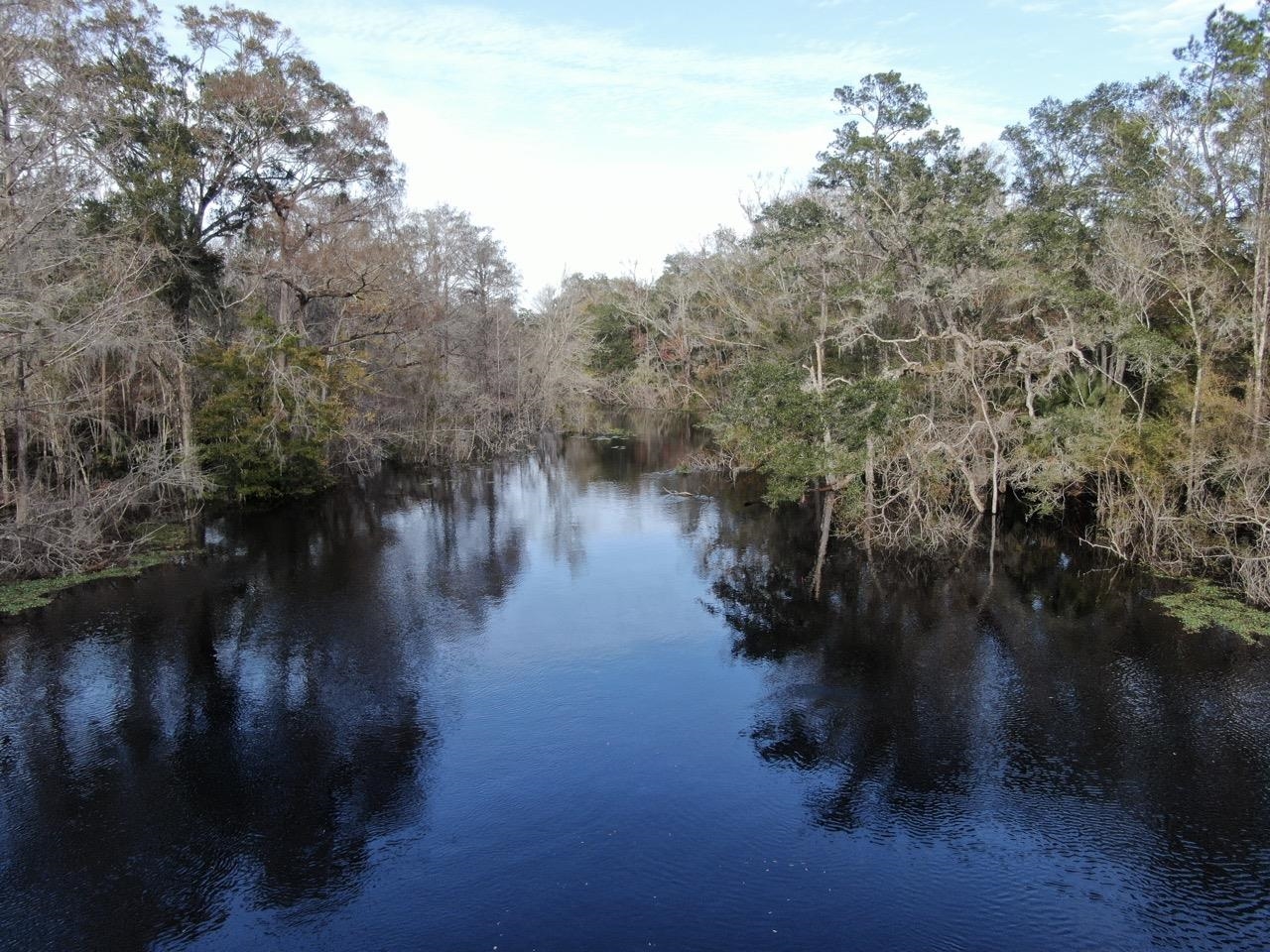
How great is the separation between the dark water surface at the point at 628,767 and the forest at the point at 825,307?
132 inches

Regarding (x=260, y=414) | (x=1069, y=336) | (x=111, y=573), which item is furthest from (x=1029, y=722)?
(x=260, y=414)

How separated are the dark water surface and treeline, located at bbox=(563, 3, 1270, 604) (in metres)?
3.06

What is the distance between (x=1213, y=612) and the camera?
779 inches

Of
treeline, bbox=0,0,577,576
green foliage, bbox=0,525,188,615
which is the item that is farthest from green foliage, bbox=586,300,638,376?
green foliage, bbox=0,525,188,615

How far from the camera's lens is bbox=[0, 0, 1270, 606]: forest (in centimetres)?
2162

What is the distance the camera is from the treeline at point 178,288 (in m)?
20.4

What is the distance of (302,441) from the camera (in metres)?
32.5

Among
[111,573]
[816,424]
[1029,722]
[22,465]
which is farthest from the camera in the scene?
[111,573]

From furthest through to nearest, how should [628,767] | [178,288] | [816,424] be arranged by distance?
[178,288] < [816,424] < [628,767]

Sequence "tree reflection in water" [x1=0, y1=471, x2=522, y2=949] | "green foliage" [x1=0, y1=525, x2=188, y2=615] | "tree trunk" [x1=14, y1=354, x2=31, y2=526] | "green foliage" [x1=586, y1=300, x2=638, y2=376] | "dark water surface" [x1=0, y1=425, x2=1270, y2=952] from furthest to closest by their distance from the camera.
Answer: "green foliage" [x1=586, y1=300, x2=638, y2=376], "tree trunk" [x1=14, y1=354, x2=31, y2=526], "green foliage" [x1=0, y1=525, x2=188, y2=615], "tree reflection in water" [x1=0, y1=471, x2=522, y2=949], "dark water surface" [x1=0, y1=425, x2=1270, y2=952]

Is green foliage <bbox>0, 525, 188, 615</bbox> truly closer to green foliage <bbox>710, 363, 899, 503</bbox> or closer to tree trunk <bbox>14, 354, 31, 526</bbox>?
tree trunk <bbox>14, 354, 31, 526</bbox>

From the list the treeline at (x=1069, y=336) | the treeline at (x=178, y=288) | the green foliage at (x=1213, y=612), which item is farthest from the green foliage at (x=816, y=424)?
the treeline at (x=178, y=288)

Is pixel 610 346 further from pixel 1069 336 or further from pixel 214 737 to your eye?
pixel 214 737

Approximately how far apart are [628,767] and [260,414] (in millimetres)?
23259
